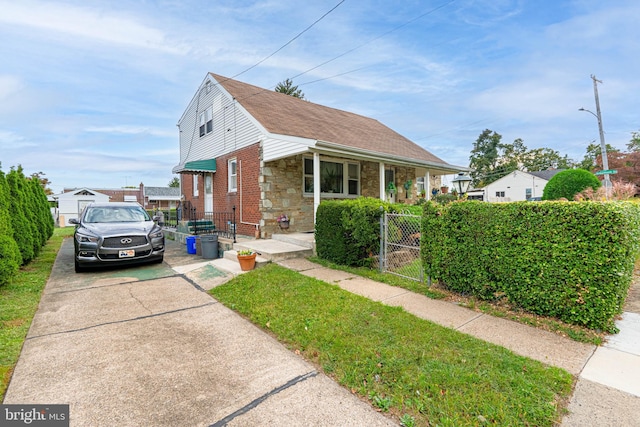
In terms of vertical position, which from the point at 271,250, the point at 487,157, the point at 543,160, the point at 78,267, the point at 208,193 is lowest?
the point at 78,267

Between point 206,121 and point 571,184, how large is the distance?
695 inches

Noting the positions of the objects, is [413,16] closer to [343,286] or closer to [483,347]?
[343,286]

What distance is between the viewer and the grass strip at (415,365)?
2.16 metres

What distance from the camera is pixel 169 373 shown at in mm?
2760

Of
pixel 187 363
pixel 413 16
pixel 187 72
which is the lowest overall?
pixel 187 363

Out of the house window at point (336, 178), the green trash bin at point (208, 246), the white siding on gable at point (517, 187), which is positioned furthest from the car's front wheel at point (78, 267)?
the white siding on gable at point (517, 187)

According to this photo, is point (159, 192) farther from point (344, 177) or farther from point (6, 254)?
point (6, 254)

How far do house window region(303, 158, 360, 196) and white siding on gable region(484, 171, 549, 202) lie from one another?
32.2m

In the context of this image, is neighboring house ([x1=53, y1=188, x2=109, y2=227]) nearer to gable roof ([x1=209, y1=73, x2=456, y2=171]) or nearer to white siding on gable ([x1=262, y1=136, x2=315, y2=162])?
gable roof ([x1=209, y1=73, x2=456, y2=171])

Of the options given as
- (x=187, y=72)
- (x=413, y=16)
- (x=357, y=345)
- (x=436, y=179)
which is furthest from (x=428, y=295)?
(x=436, y=179)

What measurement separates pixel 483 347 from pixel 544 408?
3.02 ft

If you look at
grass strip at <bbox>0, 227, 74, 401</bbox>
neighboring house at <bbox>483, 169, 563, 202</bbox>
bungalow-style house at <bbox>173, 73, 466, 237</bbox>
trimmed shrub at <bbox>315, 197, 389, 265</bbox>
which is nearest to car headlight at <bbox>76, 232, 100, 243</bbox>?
grass strip at <bbox>0, 227, 74, 401</bbox>

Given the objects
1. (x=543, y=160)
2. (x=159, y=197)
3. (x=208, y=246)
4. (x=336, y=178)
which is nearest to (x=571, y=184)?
(x=336, y=178)

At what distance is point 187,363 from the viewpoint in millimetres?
2949
